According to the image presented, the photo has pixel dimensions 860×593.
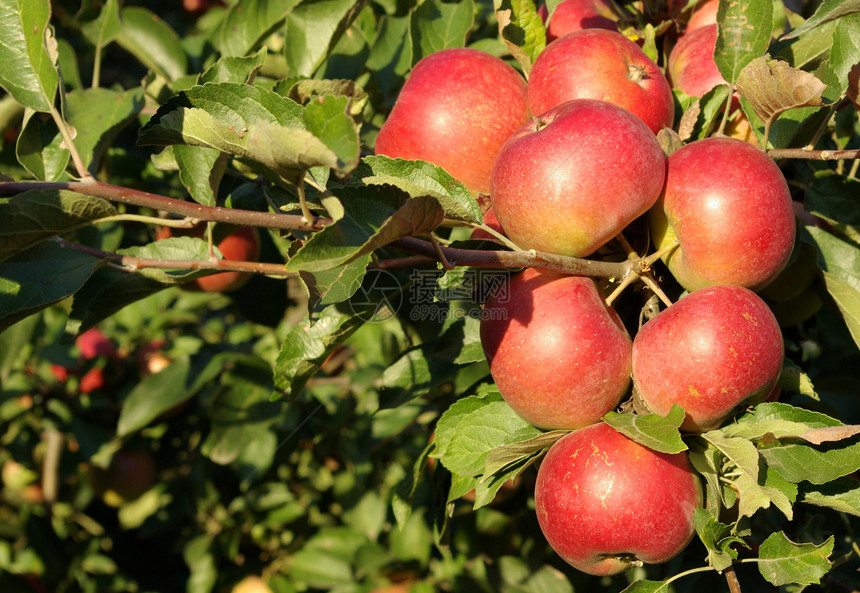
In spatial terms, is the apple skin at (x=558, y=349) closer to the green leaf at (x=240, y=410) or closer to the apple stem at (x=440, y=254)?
the apple stem at (x=440, y=254)

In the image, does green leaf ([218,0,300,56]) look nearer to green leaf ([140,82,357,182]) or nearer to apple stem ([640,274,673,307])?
green leaf ([140,82,357,182])

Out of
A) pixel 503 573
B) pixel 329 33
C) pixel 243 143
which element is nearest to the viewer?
pixel 243 143

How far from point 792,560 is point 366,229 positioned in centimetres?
69

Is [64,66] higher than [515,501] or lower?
higher

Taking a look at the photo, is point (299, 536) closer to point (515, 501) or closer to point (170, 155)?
point (515, 501)

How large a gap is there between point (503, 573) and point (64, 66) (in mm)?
1759

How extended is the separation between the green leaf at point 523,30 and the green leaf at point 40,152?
748 millimetres

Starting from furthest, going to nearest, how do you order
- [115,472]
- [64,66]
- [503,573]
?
[115,472] < [503,573] < [64,66]

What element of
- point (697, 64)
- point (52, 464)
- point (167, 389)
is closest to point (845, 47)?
point (697, 64)

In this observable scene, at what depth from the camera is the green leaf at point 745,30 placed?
981mm

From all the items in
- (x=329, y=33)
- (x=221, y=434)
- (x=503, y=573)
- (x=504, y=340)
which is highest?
(x=329, y=33)

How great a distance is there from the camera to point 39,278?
36.5 inches

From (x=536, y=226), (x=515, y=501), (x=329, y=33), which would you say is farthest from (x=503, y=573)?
(x=329, y=33)

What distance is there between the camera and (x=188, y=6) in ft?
Answer: 9.74
